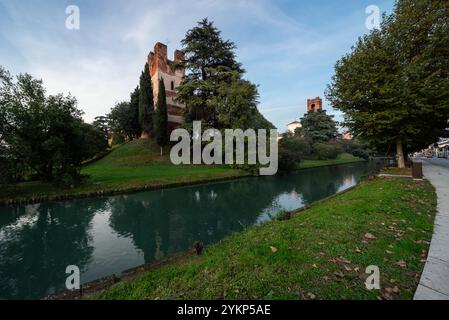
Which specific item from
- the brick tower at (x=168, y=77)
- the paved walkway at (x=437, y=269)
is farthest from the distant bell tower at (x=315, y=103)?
the paved walkway at (x=437, y=269)

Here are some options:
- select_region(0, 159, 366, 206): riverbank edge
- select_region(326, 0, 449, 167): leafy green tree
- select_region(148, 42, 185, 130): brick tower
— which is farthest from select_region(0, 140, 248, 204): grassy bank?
select_region(326, 0, 449, 167): leafy green tree

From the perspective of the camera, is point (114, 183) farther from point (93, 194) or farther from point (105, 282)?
point (105, 282)

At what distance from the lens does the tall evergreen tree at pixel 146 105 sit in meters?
28.5

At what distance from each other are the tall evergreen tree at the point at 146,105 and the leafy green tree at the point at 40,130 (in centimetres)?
1641

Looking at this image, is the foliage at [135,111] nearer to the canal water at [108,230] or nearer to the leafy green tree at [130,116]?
the leafy green tree at [130,116]

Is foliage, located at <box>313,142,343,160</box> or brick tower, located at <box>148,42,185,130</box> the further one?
foliage, located at <box>313,142,343,160</box>

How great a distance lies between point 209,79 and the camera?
2183 cm

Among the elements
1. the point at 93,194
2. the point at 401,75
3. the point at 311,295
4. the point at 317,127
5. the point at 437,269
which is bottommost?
the point at 93,194

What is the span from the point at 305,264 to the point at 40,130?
14.3 meters

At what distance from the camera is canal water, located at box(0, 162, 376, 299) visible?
14.8 ft

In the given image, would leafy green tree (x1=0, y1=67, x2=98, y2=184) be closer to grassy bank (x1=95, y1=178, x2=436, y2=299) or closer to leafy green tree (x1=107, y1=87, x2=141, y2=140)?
grassy bank (x1=95, y1=178, x2=436, y2=299)

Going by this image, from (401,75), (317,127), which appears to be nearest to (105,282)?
(401,75)

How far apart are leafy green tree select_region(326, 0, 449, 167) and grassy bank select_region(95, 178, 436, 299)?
8.24m
